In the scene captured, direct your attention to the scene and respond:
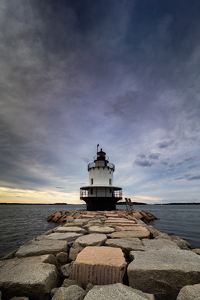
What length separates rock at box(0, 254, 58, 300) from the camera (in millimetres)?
1923

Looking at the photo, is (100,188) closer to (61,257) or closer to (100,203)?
(100,203)

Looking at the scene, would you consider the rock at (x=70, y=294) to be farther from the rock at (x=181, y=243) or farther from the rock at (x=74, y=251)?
the rock at (x=181, y=243)

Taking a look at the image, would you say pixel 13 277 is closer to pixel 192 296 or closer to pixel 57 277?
pixel 57 277

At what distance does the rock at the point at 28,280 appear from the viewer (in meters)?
1.92

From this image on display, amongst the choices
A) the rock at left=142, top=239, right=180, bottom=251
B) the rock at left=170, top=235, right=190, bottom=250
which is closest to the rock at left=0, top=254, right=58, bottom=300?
the rock at left=142, top=239, right=180, bottom=251

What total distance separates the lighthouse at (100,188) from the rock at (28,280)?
15.7 m

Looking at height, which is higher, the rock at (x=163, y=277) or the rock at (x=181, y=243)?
the rock at (x=163, y=277)

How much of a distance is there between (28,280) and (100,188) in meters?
17.3

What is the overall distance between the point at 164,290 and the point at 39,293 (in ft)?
4.93

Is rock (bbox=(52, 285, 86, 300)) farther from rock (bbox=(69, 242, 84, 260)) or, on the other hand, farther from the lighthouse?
the lighthouse

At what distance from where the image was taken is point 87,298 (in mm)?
1591

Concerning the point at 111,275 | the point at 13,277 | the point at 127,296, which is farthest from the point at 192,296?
the point at 13,277

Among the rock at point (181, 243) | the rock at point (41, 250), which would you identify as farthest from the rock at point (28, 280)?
the rock at point (181, 243)

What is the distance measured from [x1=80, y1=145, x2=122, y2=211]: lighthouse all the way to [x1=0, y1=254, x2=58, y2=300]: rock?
51.5ft
